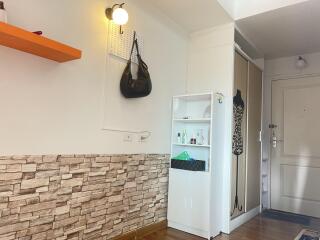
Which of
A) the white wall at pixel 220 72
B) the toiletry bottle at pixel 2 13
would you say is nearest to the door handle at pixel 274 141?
the white wall at pixel 220 72

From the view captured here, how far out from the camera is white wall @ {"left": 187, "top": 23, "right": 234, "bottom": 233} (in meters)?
2.95

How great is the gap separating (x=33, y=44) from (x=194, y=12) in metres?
1.86

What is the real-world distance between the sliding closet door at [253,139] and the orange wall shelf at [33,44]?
2.60 m

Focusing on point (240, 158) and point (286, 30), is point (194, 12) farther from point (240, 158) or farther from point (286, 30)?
point (240, 158)

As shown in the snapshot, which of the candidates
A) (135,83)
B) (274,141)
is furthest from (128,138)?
(274,141)

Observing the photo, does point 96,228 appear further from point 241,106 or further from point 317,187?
point 317,187

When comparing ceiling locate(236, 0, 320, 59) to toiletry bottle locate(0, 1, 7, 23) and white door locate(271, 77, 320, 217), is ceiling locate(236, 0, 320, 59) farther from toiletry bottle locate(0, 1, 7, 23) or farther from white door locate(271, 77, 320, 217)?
toiletry bottle locate(0, 1, 7, 23)

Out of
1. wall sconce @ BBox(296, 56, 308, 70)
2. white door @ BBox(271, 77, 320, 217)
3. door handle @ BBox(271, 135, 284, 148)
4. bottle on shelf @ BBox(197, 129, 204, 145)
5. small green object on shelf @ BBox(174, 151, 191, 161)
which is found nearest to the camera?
small green object on shelf @ BBox(174, 151, 191, 161)

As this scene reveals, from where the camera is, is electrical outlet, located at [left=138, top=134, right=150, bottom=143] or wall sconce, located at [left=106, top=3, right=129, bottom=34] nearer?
wall sconce, located at [left=106, top=3, right=129, bottom=34]

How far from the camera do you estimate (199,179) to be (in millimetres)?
2727

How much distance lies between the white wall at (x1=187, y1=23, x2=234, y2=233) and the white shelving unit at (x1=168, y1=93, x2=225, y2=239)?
69 mm

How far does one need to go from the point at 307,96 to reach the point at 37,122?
146 inches

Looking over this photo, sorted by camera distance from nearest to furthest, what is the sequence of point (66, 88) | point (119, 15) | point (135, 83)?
point (66, 88)
point (119, 15)
point (135, 83)

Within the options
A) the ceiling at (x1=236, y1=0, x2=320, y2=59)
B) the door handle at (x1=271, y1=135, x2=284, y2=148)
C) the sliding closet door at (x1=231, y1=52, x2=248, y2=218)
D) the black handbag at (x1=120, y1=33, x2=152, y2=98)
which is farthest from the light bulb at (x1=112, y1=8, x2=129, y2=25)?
the door handle at (x1=271, y1=135, x2=284, y2=148)
